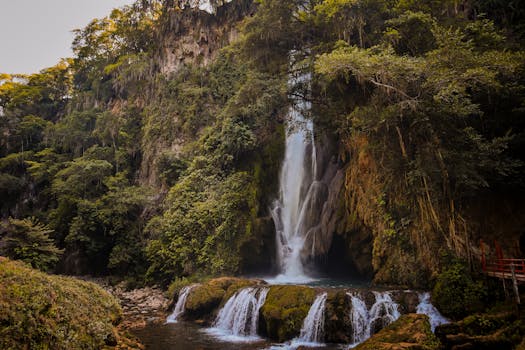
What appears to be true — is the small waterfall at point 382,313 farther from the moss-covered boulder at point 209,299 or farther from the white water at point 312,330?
the moss-covered boulder at point 209,299

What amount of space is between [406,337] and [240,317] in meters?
5.33

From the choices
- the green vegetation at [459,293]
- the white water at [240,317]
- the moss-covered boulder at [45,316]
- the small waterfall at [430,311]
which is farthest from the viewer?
the white water at [240,317]

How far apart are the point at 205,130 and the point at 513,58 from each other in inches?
628

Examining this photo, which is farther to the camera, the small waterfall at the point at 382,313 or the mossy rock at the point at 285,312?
the mossy rock at the point at 285,312

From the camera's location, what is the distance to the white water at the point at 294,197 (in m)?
16.5

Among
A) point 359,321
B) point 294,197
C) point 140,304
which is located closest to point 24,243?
point 140,304

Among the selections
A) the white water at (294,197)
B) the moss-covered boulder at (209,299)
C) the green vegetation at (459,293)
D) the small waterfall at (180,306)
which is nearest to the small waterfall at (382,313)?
the green vegetation at (459,293)

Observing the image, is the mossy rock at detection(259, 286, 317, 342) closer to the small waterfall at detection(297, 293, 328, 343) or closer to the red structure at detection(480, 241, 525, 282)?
the small waterfall at detection(297, 293, 328, 343)

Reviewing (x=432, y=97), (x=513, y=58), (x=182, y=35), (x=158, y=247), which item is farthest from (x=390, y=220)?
(x=182, y=35)

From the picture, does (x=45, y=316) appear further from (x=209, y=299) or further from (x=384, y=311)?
(x=384, y=311)

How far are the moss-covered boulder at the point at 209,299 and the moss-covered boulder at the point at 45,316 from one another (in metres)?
4.41

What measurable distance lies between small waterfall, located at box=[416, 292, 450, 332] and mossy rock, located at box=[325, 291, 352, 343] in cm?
179

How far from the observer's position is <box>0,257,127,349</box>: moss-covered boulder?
17.9 feet

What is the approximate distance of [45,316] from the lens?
20.3ft
